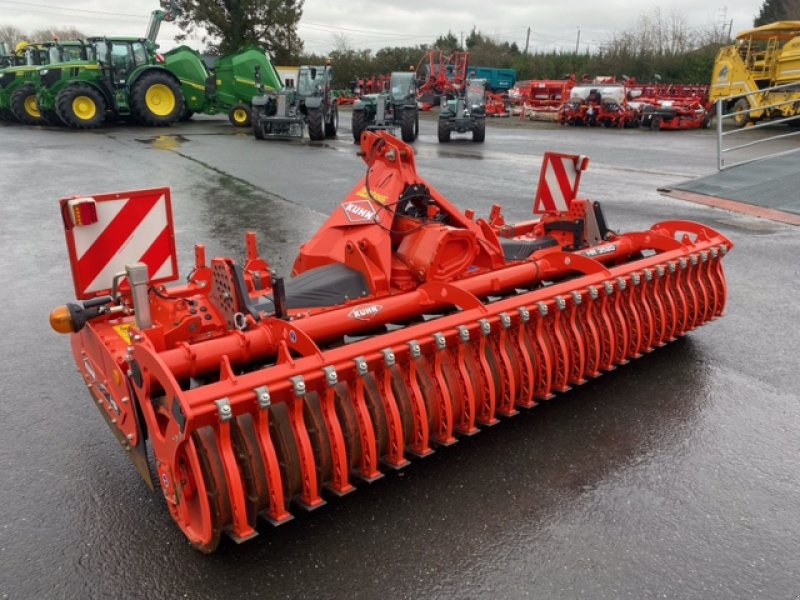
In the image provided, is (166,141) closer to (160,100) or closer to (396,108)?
(160,100)

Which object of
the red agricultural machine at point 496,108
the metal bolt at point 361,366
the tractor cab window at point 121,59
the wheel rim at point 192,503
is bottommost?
the wheel rim at point 192,503

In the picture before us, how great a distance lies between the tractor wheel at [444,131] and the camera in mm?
20953

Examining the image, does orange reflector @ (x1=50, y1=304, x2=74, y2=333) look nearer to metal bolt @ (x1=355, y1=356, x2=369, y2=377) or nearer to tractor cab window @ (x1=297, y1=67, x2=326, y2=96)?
metal bolt @ (x1=355, y1=356, x2=369, y2=377)

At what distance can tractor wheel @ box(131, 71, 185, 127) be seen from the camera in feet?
74.4

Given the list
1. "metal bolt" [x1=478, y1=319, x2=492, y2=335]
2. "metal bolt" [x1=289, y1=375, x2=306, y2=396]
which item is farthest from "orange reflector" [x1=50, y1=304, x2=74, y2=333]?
"metal bolt" [x1=478, y1=319, x2=492, y2=335]

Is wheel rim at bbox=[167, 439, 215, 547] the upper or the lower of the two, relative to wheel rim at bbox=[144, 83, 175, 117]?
lower

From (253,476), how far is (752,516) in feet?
8.05

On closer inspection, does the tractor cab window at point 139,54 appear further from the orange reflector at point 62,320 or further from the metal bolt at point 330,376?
the metal bolt at point 330,376

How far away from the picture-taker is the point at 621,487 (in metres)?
3.35

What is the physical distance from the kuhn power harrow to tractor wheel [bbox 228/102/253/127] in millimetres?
22067

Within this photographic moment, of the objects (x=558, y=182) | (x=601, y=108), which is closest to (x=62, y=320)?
(x=558, y=182)

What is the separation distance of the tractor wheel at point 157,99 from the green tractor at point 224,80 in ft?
3.91

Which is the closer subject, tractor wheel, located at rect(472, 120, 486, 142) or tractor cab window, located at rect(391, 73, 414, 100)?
tractor cab window, located at rect(391, 73, 414, 100)

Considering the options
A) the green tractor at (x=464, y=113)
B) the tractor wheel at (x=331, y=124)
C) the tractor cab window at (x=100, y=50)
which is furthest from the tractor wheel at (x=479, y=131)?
the tractor cab window at (x=100, y=50)
